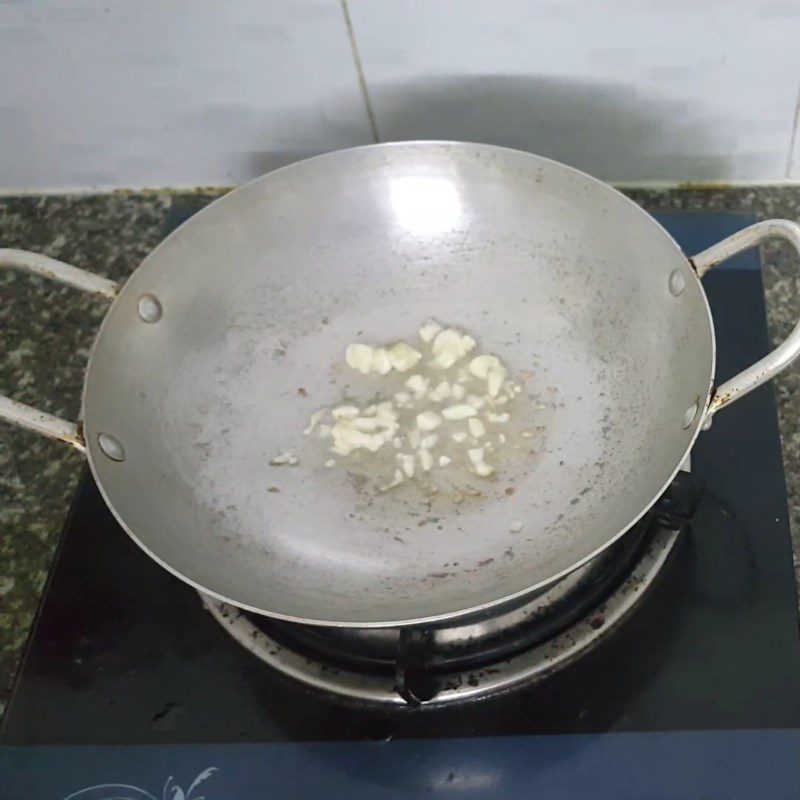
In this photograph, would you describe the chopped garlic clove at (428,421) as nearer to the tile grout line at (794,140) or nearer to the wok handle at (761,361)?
the wok handle at (761,361)

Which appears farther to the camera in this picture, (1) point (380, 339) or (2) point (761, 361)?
(1) point (380, 339)

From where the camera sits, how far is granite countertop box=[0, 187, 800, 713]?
0.65 m

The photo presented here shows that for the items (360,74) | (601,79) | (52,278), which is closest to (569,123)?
(601,79)

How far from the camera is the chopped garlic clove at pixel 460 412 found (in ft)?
2.15

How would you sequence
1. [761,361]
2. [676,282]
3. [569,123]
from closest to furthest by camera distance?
[761,361] → [676,282] → [569,123]

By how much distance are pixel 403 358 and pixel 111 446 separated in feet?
0.69

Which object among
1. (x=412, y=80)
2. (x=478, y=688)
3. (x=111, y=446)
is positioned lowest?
(x=478, y=688)

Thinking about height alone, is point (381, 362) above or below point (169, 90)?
below

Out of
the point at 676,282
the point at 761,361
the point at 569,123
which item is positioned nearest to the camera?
the point at 761,361

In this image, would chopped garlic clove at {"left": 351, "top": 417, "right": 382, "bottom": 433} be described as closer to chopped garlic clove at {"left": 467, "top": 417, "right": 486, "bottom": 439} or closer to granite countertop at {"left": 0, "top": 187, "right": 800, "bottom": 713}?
chopped garlic clove at {"left": 467, "top": 417, "right": 486, "bottom": 439}

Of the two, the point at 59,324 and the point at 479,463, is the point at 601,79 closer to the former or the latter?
the point at 479,463

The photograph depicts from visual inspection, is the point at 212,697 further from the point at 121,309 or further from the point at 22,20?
the point at 22,20

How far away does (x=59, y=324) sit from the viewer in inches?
30.6

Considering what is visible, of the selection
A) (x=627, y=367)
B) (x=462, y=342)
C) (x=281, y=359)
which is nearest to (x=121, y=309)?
(x=281, y=359)
